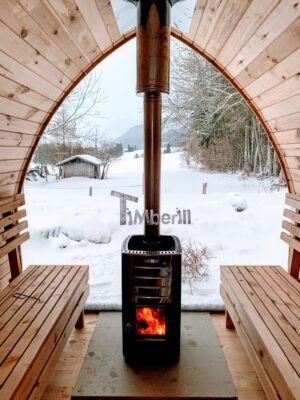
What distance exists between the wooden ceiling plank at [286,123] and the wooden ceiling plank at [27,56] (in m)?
1.63

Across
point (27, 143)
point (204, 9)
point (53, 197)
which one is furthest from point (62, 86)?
point (53, 197)

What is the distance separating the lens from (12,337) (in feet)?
4.92

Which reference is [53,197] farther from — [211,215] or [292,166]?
[292,166]

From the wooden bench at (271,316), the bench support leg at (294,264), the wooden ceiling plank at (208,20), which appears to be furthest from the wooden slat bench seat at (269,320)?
the wooden ceiling plank at (208,20)

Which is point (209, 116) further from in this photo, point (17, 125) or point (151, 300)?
point (151, 300)

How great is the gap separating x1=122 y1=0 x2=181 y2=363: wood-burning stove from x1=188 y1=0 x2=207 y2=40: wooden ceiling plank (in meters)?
0.19

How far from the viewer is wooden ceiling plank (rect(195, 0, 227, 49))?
1.83 metres

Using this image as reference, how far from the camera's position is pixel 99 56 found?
2348mm

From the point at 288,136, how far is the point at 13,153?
80.6 inches

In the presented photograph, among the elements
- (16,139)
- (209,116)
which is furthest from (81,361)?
(209,116)

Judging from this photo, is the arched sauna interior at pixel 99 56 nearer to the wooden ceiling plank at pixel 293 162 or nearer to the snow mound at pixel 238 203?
the wooden ceiling plank at pixel 293 162

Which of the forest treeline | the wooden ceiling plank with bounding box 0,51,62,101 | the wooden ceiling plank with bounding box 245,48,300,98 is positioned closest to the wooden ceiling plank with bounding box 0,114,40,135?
the wooden ceiling plank with bounding box 0,51,62,101

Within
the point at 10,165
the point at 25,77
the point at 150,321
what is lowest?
the point at 150,321

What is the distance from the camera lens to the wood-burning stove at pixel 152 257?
1822mm
